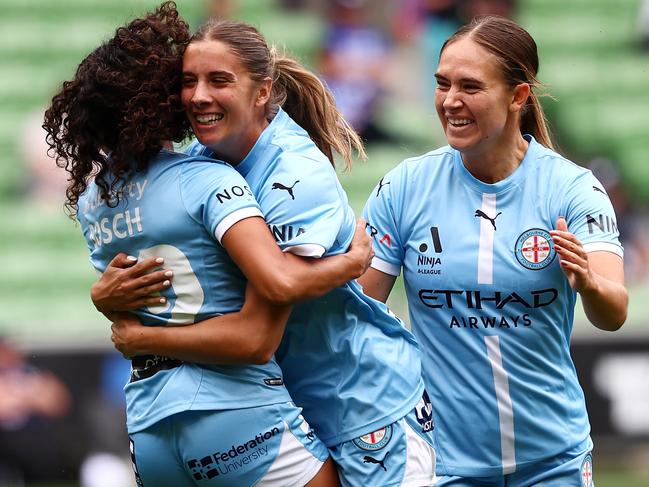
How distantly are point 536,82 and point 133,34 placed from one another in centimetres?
143

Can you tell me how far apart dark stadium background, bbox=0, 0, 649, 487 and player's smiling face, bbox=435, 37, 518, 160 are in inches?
208

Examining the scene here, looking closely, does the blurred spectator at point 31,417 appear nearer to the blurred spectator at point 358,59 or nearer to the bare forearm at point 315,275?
the blurred spectator at point 358,59

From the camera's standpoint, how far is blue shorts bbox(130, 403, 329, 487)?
365 cm

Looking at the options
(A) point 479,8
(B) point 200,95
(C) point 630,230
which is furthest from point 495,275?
(A) point 479,8

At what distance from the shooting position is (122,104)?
3723 mm

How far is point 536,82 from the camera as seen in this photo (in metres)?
4.35

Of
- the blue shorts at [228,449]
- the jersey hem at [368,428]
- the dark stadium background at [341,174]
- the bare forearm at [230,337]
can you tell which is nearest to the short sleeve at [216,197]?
the bare forearm at [230,337]

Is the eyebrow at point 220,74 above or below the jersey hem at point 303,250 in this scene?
above

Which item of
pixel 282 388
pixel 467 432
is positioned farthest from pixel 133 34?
pixel 467 432

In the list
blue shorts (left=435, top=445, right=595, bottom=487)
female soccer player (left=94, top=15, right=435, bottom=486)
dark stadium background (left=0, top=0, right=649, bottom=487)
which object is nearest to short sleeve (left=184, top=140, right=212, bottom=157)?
female soccer player (left=94, top=15, right=435, bottom=486)

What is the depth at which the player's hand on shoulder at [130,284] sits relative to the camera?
3689mm

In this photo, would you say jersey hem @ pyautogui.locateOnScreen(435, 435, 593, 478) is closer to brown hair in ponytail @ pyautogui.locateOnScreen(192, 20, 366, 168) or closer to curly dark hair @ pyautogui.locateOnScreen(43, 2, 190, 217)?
brown hair in ponytail @ pyautogui.locateOnScreen(192, 20, 366, 168)

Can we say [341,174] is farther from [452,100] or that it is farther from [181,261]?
[181,261]

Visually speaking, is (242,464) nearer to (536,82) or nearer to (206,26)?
(206,26)
